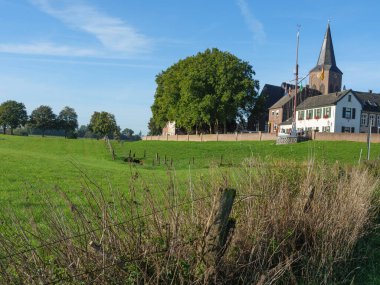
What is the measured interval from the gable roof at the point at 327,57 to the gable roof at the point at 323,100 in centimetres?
1477

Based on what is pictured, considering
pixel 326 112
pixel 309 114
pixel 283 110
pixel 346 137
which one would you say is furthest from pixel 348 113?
pixel 346 137

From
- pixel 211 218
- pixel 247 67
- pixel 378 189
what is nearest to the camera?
pixel 211 218

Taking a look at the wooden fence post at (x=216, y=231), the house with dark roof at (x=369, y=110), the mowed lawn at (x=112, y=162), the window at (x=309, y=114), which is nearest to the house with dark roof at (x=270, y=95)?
the window at (x=309, y=114)

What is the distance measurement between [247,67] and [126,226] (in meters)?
59.7

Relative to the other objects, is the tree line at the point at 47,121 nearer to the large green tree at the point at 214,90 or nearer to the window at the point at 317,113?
the large green tree at the point at 214,90

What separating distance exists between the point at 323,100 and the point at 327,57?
2072 cm

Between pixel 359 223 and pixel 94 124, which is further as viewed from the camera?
pixel 94 124

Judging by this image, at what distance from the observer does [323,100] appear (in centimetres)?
6594

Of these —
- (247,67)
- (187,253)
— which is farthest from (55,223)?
(247,67)

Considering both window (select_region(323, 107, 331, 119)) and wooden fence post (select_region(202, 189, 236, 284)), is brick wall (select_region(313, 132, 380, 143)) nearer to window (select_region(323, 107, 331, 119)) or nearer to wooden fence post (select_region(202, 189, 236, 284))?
window (select_region(323, 107, 331, 119))

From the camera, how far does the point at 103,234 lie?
380 cm

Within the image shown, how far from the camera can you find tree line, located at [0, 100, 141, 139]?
107125 millimetres

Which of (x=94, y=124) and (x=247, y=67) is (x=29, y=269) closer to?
(x=247, y=67)

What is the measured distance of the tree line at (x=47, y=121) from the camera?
351 ft
